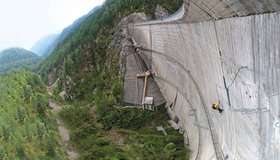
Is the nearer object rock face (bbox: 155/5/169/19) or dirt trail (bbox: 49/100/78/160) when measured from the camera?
dirt trail (bbox: 49/100/78/160)

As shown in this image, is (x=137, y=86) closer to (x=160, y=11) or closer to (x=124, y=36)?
(x=124, y=36)

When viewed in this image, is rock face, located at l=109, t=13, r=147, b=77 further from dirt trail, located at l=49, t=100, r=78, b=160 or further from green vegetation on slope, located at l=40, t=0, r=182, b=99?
dirt trail, located at l=49, t=100, r=78, b=160

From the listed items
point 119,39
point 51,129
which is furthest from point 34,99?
point 119,39

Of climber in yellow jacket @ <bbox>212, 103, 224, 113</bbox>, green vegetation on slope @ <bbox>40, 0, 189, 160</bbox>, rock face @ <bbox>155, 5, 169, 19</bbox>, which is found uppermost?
rock face @ <bbox>155, 5, 169, 19</bbox>

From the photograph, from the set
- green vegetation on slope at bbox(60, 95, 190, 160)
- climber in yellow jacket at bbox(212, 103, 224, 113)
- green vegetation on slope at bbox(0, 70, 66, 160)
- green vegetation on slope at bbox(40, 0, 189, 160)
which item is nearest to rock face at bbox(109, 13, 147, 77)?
green vegetation on slope at bbox(40, 0, 189, 160)

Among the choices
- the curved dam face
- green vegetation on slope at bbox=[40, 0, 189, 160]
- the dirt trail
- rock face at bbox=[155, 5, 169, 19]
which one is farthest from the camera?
rock face at bbox=[155, 5, 169, 19]

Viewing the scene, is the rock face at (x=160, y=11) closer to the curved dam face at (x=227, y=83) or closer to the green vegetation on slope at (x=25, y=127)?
the curved dam face at (x=227, y=83)
